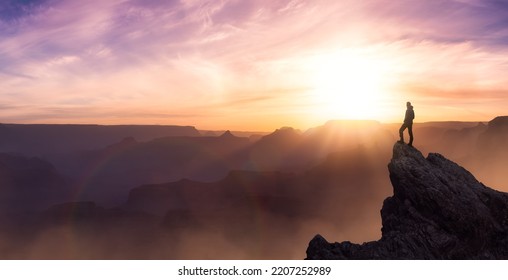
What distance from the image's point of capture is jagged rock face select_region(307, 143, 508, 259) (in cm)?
2178

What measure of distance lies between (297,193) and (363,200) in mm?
32627

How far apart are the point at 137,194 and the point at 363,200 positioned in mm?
113435

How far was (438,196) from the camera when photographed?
2248 cm

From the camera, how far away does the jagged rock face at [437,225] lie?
71.5ft

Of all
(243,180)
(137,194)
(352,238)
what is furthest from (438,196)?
(137,194)

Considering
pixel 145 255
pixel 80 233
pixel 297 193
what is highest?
pixel 297 193

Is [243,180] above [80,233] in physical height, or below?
above

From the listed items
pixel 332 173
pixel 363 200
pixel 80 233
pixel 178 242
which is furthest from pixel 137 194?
pixel 363 200

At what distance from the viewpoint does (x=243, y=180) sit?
6954 inches

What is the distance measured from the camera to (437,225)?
22656mm
